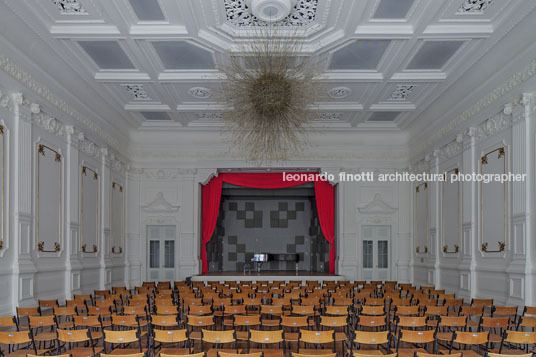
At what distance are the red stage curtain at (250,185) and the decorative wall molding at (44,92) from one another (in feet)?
15.6

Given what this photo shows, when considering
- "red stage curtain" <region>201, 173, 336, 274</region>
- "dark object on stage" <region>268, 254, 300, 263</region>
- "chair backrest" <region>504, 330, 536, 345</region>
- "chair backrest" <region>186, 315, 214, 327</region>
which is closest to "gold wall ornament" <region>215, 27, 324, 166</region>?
"chair backrest" <region>186, 315, 214, 327</region>

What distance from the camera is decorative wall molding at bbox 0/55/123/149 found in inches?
340

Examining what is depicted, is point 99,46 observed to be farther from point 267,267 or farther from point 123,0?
point 267,267

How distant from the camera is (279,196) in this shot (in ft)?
71.0

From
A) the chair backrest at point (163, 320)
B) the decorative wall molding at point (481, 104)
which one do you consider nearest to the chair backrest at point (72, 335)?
the chair backrest at point (163, 320)

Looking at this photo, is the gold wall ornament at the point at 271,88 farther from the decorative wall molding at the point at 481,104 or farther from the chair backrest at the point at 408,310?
the decorative wall molding at the point at 481,104

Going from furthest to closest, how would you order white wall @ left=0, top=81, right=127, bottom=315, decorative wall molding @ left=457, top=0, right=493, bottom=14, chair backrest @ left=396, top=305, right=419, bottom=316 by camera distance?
white wall @ left=0, top=81, right=127, bottom=315
decorative wall molding @ left=457, top=0, right=493, bottom=14
chair backrest @ left=396, top=305, right=419, bottom=316

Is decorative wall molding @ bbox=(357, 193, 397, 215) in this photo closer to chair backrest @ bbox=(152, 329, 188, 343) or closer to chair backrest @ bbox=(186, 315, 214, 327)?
chair backrest @ bbox=(186, 315, 214, 327)

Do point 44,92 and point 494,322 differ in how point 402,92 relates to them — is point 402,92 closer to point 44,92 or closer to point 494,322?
point 494,322

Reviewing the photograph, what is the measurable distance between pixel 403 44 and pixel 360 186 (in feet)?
26.2

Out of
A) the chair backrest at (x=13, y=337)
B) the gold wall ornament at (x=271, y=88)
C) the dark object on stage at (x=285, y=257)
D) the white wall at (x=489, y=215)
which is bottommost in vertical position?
the dark object on stage at (x=285, y=257)

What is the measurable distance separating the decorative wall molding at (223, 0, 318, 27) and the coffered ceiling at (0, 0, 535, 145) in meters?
0.02

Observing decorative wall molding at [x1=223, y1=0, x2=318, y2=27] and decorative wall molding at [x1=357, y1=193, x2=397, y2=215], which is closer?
decorative wall molding at [x1=223, y1=0, x2=318, y2=27]

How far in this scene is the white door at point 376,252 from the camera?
17.1m
